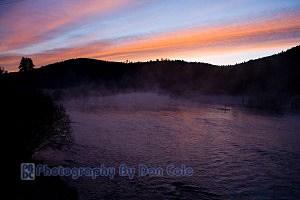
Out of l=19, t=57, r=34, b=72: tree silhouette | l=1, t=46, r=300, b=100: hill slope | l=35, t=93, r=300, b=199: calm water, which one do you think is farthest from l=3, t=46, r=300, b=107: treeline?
l=35, t=93, r=300, b=199: calm water

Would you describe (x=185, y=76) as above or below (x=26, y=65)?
above

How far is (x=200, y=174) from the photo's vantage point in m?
13.0

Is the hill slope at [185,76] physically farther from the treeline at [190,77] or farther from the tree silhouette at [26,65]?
the tree silhouette at [26,65]

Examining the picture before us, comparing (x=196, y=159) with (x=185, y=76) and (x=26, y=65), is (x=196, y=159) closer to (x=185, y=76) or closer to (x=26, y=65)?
(x=26, y=65)

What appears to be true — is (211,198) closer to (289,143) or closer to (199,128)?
(289,143)

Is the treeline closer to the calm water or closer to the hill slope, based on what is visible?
the hill slope

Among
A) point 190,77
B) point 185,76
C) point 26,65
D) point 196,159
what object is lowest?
point 196,159

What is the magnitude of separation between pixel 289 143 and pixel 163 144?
9.71 meters

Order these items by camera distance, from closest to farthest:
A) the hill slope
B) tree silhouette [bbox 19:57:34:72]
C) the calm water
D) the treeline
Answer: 1. the calm water
2. tree silhouette [bbox 19:57:34:72]
3. the treeline
4. the hill slope

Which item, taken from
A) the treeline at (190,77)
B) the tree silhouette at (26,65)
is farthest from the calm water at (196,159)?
the treeline at (190,77)

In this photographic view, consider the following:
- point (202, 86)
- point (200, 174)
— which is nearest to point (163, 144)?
point (200, 174)

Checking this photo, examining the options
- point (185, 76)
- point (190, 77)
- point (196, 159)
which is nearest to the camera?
point (196, 159)

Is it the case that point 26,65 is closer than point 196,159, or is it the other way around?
point 196,159

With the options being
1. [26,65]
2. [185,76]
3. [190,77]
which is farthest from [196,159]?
[185,76]
